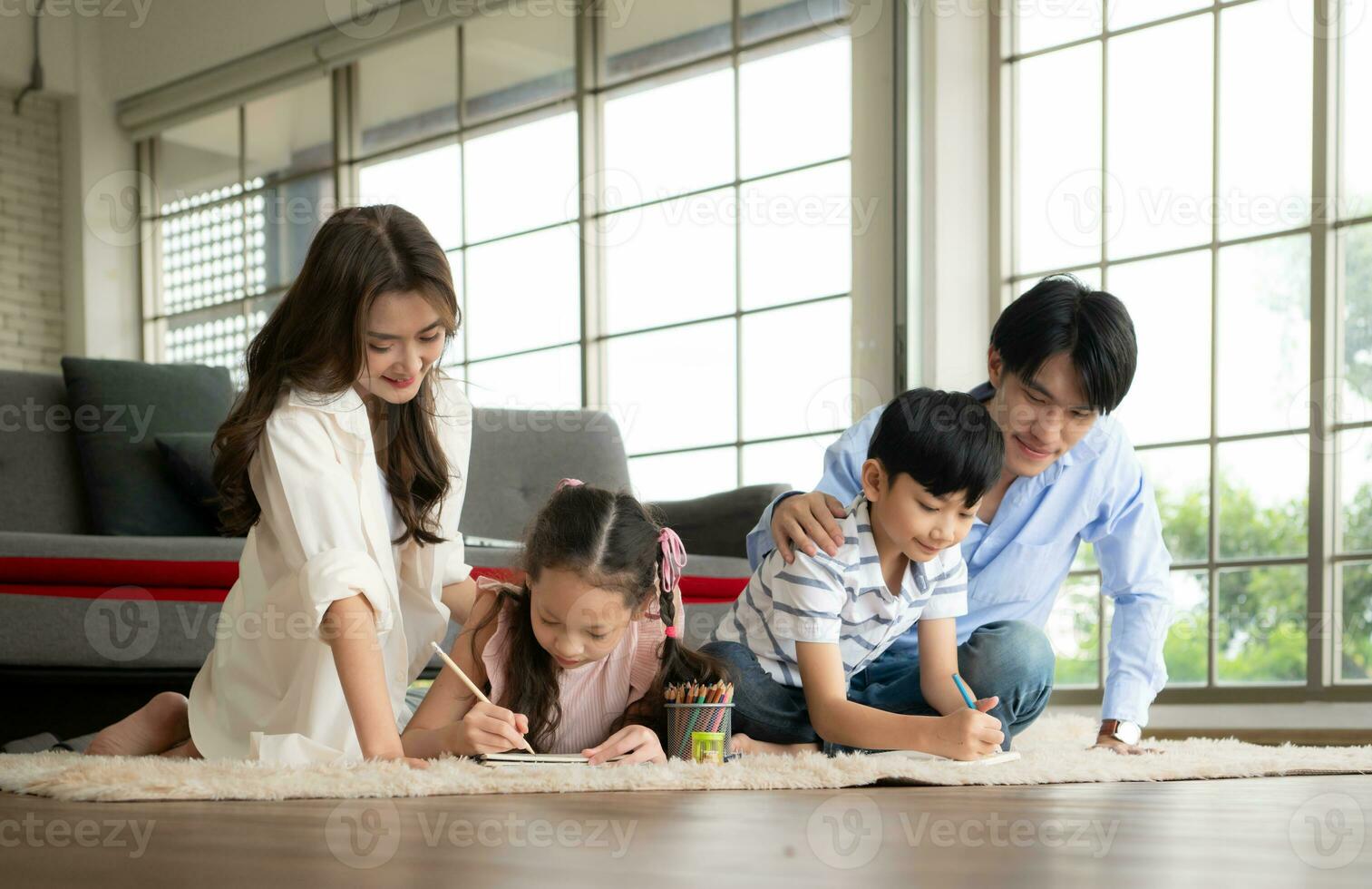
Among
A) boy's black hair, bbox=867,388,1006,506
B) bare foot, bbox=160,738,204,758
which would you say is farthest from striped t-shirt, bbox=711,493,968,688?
bare foot, bbox=160,738,204,758

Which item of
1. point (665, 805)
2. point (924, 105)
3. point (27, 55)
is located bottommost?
point (665, 805)

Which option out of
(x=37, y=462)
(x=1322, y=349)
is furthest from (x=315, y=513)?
(x=1322, y=349)

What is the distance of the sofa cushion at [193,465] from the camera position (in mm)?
2729

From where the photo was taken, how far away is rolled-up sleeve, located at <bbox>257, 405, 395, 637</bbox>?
1.37m

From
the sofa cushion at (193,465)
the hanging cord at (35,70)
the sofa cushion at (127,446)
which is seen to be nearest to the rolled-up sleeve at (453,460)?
the sofa cushion at (193,465)

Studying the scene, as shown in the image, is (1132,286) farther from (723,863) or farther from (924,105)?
(723,863)

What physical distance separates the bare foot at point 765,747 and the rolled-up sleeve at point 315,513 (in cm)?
49

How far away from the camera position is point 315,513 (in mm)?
1425

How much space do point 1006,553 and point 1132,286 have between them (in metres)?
1.88

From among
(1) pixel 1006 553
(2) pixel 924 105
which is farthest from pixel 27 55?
(1) pixel 1006 553

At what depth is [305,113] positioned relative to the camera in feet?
18.2

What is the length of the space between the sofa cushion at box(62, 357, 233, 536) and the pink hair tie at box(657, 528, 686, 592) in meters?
1.55

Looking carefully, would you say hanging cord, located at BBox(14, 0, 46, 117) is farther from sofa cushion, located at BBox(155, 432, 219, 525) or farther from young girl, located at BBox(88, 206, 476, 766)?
young girl, located at BBox(88, 206, 476, 766)

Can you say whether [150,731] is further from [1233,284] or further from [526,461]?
[1233,284]
